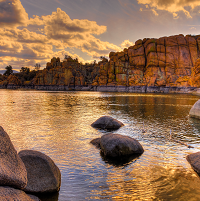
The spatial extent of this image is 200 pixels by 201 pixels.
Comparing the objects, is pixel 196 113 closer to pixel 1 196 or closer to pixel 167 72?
pixel 1 196

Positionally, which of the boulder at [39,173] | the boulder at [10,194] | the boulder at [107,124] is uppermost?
the boulder at [10,194]

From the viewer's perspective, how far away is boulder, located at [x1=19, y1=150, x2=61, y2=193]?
6055 mm

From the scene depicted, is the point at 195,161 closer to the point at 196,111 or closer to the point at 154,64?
the point at 196,111

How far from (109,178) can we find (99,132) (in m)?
7.82

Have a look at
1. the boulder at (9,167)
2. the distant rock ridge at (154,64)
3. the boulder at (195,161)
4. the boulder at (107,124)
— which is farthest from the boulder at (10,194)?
the distant rock ridge at (154,64)

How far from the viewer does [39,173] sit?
613 cm

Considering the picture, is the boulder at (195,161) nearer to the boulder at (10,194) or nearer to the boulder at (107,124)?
the boulder at (10,194)

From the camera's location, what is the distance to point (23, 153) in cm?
623

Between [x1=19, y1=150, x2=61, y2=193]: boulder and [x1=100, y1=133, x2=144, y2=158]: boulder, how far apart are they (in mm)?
4092

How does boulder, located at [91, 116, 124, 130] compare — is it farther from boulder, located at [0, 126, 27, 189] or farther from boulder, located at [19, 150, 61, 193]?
boulder, located at [0, 126, 27, 189]

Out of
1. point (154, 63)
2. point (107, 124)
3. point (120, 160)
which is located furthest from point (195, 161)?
point (154, 63)

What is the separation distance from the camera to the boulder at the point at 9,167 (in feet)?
12.3

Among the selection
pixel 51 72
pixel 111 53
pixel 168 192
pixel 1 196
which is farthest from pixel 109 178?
pixel 51 72

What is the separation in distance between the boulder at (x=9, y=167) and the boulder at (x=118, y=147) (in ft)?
20.2
